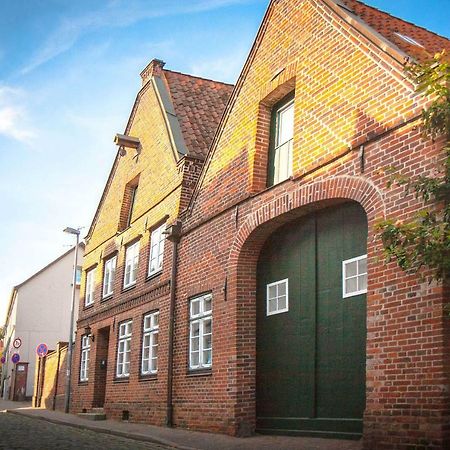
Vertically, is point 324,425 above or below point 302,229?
below

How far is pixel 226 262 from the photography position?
1366cm

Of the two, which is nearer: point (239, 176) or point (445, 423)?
point (445, 423)

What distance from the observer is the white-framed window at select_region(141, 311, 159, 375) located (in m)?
17.4

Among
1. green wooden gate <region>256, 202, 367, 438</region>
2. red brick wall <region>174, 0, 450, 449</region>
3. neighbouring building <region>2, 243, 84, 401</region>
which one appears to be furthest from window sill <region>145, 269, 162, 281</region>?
neighbouring building <region>2, 243, 84, 401</region>

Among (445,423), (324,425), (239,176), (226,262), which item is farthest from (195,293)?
(445,423)

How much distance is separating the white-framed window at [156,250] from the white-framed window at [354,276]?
776 cm

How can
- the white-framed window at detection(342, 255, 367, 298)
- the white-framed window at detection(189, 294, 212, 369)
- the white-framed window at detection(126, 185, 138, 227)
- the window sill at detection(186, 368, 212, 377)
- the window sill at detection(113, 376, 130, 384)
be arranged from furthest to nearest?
1. the white-framed window at detection(126, 185, 138, 227)
2. the window sill at detection(113, 376, 130, 384)
3. the white-framed window at detection(189, 294, 212, 369)
4. the window sill at detection(186, 368, 212, 377)
5. the white-framed window at detection(342, 255, 367, 298)

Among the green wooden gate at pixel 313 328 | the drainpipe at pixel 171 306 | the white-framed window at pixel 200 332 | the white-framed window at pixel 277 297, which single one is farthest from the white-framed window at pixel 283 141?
the drainpipe at pixel 171 306

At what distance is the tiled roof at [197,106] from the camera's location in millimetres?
18625

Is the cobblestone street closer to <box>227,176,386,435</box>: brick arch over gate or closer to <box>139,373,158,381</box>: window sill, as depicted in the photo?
<box>227,176,386,435</box>: brick arch over gate

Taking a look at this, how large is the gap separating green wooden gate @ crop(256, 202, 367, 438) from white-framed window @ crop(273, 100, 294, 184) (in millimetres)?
1111

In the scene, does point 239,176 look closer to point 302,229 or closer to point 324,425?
point 302,229

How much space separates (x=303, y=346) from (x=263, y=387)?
1472mm

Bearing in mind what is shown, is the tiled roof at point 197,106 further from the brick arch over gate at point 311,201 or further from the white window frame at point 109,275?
the white window frame at point 109,275
